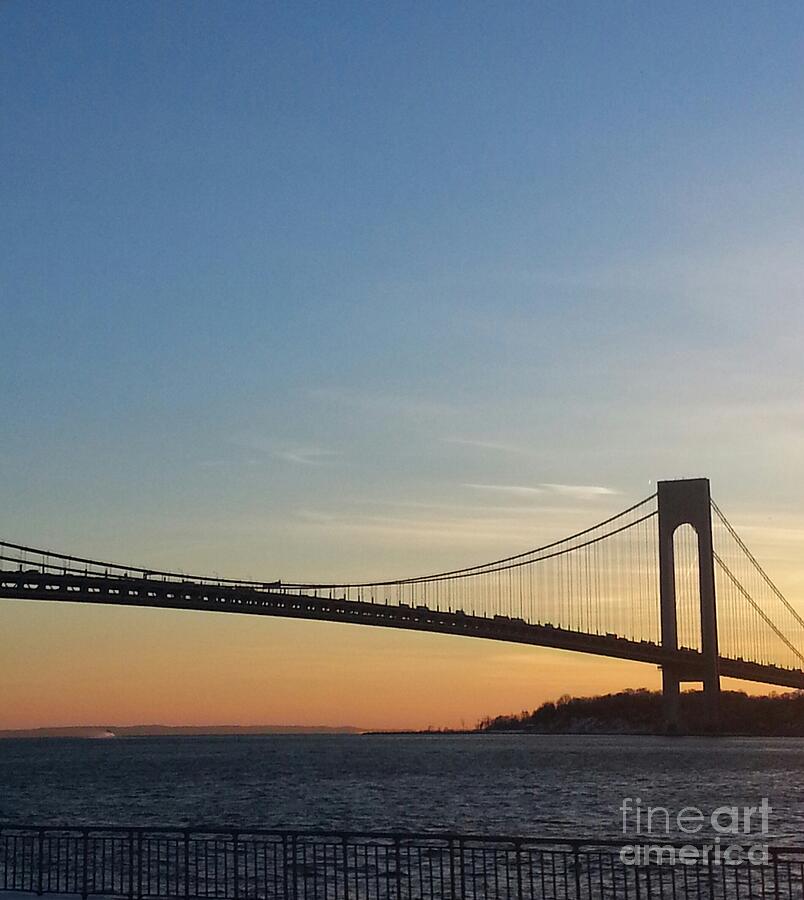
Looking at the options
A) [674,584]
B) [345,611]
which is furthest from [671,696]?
[345,611]

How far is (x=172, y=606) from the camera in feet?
197

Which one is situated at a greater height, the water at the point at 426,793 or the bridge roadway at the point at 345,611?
the bridge roadway at the point at 345,611

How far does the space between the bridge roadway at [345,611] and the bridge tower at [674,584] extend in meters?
0.83

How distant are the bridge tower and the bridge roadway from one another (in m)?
0.83

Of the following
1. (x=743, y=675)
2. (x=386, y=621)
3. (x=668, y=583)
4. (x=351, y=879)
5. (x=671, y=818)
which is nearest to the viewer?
(x=351, y=879)

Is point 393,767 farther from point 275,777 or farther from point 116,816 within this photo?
point 116,816

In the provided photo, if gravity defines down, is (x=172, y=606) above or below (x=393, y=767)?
above

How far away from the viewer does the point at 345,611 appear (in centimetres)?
6556

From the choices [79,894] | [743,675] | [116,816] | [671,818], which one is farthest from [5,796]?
[79,894]

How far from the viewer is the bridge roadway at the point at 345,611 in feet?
187

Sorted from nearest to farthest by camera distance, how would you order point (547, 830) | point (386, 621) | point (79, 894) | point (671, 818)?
point (79, 894), point (547, 830), point (671, 818), point (386, 621)

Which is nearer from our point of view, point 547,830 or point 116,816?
point 547,830

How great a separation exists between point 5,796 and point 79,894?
152 feet

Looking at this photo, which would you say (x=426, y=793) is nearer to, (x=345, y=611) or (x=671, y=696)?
(x=345, y=611)
